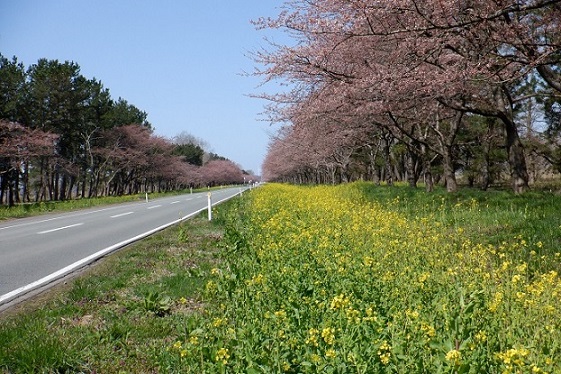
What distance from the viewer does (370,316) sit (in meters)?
3.21

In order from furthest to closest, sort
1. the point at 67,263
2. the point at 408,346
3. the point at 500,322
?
1. the point at 67,263
2. the point at 500,322
3. the point at 408,346

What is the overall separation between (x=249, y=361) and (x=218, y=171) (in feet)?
368

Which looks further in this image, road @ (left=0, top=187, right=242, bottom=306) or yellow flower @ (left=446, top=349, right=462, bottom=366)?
road @ (left=0, top=187, right=242, bottom=306)

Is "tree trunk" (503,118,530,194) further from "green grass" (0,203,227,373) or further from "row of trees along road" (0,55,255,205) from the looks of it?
"row of trees along road" (0,55,255,205)

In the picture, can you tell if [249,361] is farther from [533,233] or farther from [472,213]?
[472,213]

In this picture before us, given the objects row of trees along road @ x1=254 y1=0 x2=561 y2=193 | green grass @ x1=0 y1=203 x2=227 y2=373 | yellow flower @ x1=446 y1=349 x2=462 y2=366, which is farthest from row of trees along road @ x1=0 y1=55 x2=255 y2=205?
yellow flower @ x1=446 y1=349 x2=462 y2=366

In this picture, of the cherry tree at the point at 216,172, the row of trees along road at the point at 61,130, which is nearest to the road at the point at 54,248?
the row of trees along road at the point at 61,130

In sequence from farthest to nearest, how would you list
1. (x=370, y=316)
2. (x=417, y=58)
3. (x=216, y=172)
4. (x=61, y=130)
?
(x=216, y=172) → (x=61, y=130) → (x=417, y=58) → (x=370, y=316)

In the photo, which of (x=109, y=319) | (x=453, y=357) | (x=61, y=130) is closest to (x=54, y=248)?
(x=109, y=319)

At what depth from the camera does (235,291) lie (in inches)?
177

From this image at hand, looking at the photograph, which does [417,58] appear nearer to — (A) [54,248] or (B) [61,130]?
(A) [54,248]

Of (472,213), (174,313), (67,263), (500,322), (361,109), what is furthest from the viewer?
(361,109)

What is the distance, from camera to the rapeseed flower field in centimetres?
259

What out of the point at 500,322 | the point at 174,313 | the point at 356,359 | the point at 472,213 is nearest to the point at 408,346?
the point at 356,359
